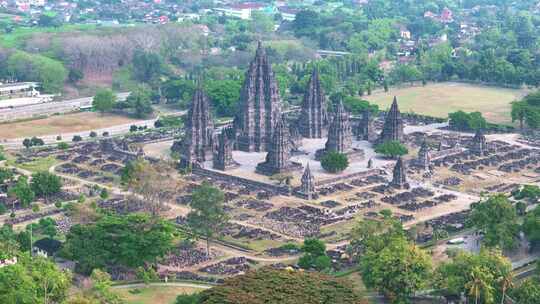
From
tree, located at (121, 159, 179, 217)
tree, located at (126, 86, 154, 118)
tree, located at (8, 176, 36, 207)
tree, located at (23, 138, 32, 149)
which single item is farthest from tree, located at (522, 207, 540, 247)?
tree, located at (126, 86, 154, 118)

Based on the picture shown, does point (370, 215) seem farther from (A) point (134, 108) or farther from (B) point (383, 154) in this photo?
(A) point (134, 108)

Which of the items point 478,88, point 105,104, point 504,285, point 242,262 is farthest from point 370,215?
point 478,88

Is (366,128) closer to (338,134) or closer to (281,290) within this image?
(338,134)

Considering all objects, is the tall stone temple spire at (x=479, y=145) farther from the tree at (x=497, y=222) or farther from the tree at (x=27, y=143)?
the tree at (x=27, y=143)

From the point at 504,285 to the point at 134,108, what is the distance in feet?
308

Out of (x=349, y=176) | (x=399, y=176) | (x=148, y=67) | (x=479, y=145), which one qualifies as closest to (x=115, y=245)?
(x=349, y=176)

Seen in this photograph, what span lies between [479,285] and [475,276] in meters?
0.76

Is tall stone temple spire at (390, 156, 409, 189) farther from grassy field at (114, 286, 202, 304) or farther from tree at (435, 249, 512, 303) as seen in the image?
grassy field at (114, 286, 202, 304)

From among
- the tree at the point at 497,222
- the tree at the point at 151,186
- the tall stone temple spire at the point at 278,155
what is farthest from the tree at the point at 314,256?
the tall stone temple spire at the point at 278,155

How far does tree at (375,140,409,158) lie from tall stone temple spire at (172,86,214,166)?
2266 centimetres

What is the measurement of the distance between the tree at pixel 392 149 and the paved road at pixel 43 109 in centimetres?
5750

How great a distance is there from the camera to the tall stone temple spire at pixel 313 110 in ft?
445

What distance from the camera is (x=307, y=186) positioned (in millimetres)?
110312

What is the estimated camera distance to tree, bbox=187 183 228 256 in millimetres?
92750
